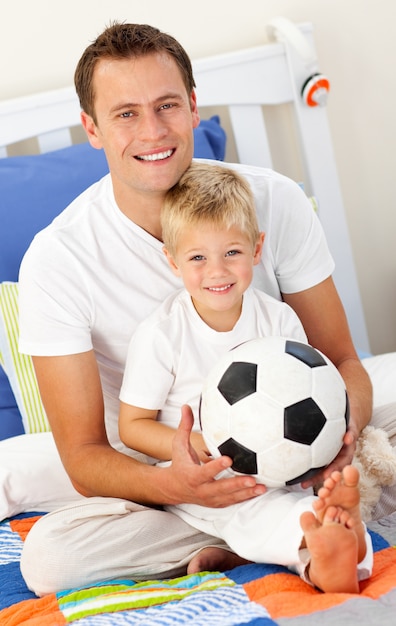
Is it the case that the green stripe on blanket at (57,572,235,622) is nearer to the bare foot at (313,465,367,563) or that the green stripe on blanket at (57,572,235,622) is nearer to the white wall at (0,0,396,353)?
the bare foot at (313,465,367,563)

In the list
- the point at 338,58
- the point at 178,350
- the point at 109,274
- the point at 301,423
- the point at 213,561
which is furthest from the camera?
the point at 338,58

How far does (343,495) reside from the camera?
117 cm

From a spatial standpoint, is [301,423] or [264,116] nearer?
[301,423]

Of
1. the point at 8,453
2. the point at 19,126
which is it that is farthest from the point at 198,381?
the point at 19,126

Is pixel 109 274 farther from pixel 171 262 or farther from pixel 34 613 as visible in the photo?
pixel 34 613

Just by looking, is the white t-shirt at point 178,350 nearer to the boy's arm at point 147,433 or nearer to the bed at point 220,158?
the boy's arm at point 147,433

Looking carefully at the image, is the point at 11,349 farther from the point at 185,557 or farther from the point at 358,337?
the point at 358,337

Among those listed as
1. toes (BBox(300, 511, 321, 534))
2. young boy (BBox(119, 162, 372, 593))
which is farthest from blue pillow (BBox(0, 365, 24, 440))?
toes (BBox(300, 511, 321, 534))

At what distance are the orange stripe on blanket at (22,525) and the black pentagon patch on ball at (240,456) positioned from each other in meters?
0.59

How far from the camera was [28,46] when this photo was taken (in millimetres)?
2408

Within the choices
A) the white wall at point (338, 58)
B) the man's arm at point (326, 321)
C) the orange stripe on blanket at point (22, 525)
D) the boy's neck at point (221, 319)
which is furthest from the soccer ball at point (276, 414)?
the white wall at point (338, 58)

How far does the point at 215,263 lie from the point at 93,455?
0.40 metres

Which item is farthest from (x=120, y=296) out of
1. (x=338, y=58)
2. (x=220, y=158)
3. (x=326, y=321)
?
(x=338, y=58)

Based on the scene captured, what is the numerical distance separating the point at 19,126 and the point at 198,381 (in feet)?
3.75
